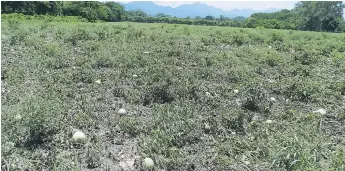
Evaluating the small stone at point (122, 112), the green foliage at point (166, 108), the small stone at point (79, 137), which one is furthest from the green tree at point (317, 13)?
the small stone at point (79, 137)

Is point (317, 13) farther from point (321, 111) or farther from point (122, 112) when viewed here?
point (122, 112)

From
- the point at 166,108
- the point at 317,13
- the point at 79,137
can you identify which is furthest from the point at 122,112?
the point at 317,13

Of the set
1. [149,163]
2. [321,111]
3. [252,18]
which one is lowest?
[149,163]

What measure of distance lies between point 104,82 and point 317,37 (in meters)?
10.2

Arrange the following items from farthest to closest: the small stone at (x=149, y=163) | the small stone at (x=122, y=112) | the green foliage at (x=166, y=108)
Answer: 1. the small stone at (x=122, y=112)
2. the green foliage at (x=166, y=108)
3. the small stone at (x=149, y=163)

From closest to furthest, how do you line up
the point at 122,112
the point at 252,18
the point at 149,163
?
the point at 149,163, the point at 122,112, the point at 252,18

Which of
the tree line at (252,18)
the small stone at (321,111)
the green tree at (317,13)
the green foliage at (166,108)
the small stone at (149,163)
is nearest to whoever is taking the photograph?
the small stone at (149,163)

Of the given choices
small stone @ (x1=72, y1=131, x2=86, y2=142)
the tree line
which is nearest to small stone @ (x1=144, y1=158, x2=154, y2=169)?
small stone @ (x1=72, y1=131, x2=86, y2=142)

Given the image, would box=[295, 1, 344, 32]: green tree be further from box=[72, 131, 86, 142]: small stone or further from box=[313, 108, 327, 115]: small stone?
box=[72, 131, 86, 142]: small stone

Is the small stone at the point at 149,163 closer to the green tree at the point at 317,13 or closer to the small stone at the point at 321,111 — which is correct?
the small stone at the point at 321,111

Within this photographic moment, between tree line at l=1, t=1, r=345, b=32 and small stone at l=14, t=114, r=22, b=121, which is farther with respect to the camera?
tree line at l=1, t=1, r=345, b=32

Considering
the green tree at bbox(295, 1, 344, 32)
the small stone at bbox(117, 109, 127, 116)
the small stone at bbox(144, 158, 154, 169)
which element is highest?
the green tree at bbox(295, 1, 344, 32)

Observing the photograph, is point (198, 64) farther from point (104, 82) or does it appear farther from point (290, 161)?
point (290, 161)

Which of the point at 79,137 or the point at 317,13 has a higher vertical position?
the point at 317,13
